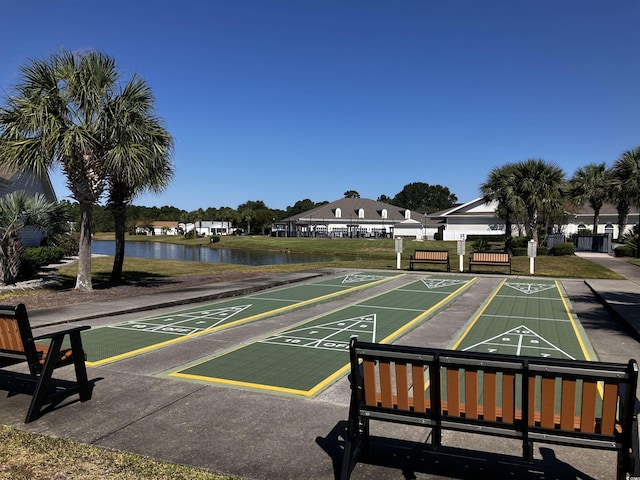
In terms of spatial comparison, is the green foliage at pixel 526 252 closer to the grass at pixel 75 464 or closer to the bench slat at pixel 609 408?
the bench slat at pixel 609 408

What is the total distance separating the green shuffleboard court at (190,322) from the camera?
27.1 ft

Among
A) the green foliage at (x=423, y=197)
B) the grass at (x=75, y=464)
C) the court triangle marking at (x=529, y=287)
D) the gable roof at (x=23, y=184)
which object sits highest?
the green foliage at (x=423, y=197)

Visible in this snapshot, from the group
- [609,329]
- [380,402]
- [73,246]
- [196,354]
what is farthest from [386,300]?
[73,246]

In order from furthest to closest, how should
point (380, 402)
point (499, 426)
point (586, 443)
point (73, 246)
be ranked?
point (73, 246)
point (380, 402)
point (499, 426)
point (586, 443)

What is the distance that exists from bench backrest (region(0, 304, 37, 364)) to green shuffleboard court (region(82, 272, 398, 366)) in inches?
81.3

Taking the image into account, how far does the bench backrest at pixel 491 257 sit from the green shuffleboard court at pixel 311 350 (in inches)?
355

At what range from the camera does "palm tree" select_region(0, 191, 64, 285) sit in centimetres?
1566

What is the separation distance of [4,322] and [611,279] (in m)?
21.2

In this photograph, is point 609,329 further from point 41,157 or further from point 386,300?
point 41,157

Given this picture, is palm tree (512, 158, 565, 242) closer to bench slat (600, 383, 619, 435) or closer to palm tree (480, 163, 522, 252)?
palm tree (480, 163, 522, 252)

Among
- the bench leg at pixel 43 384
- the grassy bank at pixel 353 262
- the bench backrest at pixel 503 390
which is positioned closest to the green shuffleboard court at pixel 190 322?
the bench leg at pixel 43 384

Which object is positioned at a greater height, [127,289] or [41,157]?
[41,157]

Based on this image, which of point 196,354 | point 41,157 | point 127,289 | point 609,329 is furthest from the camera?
point 127,289

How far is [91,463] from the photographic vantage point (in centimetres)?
404
